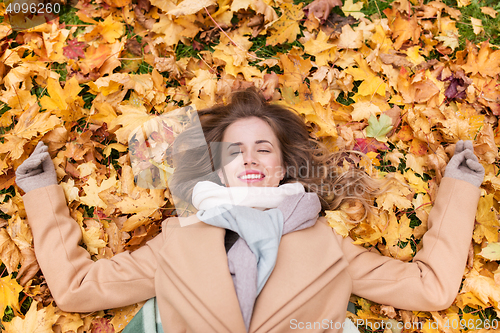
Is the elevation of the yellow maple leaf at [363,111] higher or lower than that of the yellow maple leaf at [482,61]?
lower

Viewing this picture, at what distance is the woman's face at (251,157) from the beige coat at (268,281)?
406 millimetres

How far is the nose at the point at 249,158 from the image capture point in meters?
2.28

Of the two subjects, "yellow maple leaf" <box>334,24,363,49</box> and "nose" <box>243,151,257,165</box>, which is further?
"yellow maple leaf" <box>334,24,363,49</box>

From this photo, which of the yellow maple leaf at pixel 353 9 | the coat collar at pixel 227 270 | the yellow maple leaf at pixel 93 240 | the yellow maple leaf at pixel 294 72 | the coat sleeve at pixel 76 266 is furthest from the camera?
the yellow maple leaf at pixel 353 9

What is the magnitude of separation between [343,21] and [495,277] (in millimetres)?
2394

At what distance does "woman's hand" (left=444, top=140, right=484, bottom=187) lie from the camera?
2.39 meters

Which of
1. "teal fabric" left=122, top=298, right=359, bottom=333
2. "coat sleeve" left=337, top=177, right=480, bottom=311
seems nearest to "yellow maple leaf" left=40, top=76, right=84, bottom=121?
"teal fabric" left=122, top=298, right=359, bottom=333

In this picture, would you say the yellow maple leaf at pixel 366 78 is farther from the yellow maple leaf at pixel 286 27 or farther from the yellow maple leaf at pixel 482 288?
the yellow maple leaf at pixel 482 288

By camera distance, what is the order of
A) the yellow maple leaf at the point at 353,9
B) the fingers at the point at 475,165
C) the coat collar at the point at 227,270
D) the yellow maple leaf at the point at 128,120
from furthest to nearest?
1. the yellow maple leaf at the point at 353,9
2. the yellow maple leaf at the point at 128,120
3. the fingers at the point at 475,165
4. the coat collar at the point at 227,270

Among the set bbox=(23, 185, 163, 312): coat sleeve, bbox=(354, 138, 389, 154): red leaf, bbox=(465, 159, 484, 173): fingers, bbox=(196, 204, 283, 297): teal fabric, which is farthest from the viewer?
bbox=(354, 138, 389, 154): red leaf

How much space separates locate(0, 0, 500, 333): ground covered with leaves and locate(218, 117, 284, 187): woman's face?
0.49 metres

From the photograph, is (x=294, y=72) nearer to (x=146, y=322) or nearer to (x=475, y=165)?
(x=475, y=165)

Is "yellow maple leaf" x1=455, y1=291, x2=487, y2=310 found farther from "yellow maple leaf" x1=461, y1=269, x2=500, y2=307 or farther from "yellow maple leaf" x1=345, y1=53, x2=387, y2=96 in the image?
"yellow maple leaf" x1=345, y1=53, x2=387, y2=96

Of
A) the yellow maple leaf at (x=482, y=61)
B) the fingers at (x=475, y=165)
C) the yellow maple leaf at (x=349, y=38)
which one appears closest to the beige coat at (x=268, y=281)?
the fingers at (x=475, y=165)
